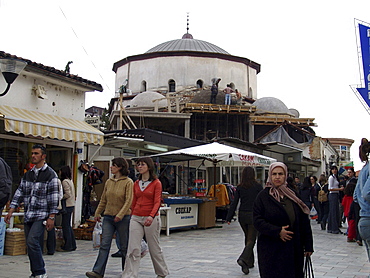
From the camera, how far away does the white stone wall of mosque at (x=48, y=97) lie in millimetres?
11023

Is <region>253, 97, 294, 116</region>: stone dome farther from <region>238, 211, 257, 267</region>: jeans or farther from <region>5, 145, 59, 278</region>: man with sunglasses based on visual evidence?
<region>5, 145, 59, 278</region>: man with sunglasses

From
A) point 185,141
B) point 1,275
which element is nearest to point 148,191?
point 1,275

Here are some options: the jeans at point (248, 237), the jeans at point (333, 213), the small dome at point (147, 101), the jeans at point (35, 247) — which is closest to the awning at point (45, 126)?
the jeans at point (35, 247)

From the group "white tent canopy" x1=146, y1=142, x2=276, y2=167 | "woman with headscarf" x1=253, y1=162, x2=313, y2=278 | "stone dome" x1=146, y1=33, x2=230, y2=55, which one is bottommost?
"woman with headscarf" x1=253, y1=162, x2=313, y2=278

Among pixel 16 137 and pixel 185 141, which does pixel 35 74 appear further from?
pixel 185 141

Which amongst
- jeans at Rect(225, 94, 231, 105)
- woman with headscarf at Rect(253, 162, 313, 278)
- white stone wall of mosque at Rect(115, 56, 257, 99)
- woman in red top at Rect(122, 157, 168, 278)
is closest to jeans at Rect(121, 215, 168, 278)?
woman in red top at Rect(122, 157, 168, 278)

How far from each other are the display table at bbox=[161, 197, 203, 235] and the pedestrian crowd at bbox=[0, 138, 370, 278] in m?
3.60

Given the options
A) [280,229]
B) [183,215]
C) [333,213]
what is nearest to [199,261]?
[280,229]

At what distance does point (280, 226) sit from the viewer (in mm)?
4461

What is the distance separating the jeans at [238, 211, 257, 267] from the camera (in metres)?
7.48

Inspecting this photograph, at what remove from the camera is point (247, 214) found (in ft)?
25.5

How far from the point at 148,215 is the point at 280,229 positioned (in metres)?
2.44

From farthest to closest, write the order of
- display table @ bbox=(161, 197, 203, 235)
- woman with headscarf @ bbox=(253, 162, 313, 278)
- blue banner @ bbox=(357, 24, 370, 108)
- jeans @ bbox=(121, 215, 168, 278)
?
blue banner @ bbox=(357, 24, 370, 108)
display table @ bbox=(161, 197, 203, 235)
jeans @ bbox=(121, 215, 168, 278)
woman with headscarf @ bbox=(253, 162, 313, 278)

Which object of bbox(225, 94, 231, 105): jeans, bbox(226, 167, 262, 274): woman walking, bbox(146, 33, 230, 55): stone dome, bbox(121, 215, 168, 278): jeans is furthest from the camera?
bbox(146, 33, 230, 55): stone dome
